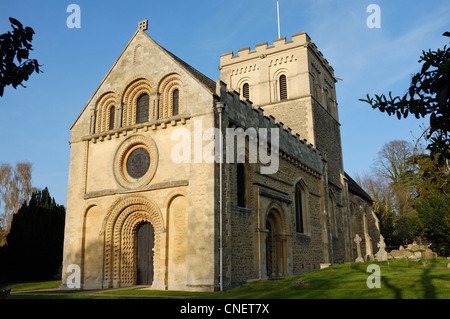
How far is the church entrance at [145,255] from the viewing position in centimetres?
1609

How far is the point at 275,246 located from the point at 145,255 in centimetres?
651

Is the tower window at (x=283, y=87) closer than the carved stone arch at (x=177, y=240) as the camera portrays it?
No

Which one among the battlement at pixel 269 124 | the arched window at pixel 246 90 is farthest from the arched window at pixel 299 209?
the arched window at pixel 246 90

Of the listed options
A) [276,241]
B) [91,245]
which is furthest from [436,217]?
[91,245]

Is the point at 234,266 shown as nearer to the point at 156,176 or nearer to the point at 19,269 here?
the point at 156,176

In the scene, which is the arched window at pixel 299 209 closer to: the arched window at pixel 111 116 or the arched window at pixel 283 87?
the arched window at pixel 283 87

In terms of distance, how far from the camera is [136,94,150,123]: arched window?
17594mm

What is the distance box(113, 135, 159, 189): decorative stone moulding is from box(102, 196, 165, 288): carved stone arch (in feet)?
2.57

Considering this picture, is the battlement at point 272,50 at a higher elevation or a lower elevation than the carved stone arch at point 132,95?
higher

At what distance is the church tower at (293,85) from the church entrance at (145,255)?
14526 mm
